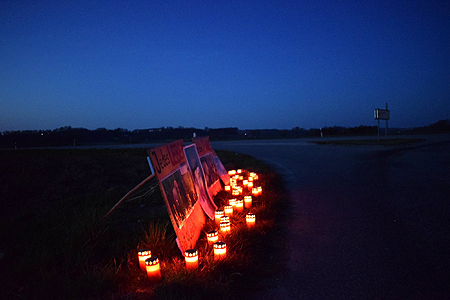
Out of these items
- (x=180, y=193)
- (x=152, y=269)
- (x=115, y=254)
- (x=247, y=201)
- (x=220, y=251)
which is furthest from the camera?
(x=247, y=201)

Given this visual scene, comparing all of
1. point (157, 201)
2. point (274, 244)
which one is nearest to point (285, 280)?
point (274, 244)

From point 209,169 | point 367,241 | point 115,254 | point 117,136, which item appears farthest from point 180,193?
point 117,136

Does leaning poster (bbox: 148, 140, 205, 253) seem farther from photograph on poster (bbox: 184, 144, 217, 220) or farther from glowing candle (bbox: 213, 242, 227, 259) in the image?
glowing candle (bbox: 213, 242, 227, 259)

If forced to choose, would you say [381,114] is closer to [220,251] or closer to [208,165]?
[208,165]

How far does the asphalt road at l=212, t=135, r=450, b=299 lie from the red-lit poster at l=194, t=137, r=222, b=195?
1.99 metres

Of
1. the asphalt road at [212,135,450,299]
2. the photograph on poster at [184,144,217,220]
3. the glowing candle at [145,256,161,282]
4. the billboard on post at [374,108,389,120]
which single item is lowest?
the asphalt road at [212,135,450,299]

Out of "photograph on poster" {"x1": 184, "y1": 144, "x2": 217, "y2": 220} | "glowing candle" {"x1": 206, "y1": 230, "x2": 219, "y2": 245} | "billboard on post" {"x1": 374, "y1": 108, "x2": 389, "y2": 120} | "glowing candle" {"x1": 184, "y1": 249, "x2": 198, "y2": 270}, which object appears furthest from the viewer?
"billboard on post" {"x1": 374, "y1": 108, "x2": 389, "y2": 120}

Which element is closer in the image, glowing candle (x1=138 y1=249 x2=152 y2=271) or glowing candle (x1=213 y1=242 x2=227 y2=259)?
glowing candle (x1=138 y1=249 x2=152 y2=271)

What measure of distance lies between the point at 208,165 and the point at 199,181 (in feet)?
6.04

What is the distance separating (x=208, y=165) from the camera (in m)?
8.42

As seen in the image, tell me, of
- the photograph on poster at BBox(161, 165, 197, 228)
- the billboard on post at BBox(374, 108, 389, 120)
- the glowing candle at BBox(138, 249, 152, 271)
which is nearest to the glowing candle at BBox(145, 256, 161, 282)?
the glowing candle at BBox(138, 249, 152, 271)

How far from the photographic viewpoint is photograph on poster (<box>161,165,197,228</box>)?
431 cm

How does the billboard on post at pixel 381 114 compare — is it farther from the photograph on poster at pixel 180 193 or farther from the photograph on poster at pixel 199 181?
the photograph on poster at pixel 180 193

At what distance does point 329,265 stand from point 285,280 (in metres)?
0.70
